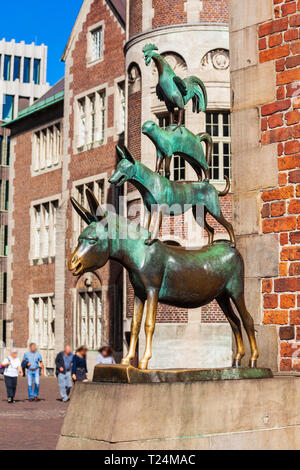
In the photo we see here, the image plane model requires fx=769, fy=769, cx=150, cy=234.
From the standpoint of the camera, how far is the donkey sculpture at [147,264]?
18.0 feet

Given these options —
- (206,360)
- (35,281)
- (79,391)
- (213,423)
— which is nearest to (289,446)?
(213,423)

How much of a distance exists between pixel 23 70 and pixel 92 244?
6757cm

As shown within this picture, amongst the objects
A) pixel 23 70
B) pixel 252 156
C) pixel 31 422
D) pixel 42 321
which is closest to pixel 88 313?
pixel 42 321

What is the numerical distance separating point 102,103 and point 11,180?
9212 mm

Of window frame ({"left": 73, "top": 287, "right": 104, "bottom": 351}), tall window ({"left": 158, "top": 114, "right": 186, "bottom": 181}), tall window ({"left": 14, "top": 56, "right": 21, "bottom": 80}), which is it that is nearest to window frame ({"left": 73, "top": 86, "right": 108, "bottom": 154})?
window frame ({"left": 73, "top": 287, "right": 104, "bottom": 351})

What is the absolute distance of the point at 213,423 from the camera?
5.59m

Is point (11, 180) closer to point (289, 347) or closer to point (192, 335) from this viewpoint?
point (192, 335)

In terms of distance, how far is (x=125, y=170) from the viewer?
576cm

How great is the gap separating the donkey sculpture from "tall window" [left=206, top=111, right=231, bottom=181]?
17062 mm

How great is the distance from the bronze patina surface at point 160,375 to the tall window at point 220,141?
680 inches

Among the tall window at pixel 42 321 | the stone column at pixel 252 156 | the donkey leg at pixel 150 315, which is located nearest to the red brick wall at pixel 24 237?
the tall window at pixel 42 321

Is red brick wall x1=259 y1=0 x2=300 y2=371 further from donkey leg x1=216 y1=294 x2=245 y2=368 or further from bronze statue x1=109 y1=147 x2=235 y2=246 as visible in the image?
bronze statue x1=109 y1=147 x2=235 y2=246

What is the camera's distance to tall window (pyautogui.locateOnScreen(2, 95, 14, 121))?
64.3 meters

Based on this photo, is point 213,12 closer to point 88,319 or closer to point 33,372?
point 33,372
